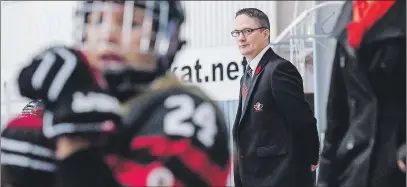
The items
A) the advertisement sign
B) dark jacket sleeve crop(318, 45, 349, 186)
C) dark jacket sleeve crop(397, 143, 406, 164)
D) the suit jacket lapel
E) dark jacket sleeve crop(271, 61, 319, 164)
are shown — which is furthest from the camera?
the advertisement sign

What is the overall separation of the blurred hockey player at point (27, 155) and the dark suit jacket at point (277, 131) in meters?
1.03

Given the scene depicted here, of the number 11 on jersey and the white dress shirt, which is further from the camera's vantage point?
the white dress shirt

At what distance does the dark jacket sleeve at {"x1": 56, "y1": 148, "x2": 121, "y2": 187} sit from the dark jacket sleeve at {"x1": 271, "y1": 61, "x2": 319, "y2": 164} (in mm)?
1079

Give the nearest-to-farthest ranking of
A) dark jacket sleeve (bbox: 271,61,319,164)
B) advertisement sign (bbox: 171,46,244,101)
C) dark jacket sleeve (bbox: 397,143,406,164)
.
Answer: dark jacket sleeve (bbox: 397,143,406,164), dark jacket sleeve (bbox: 271,61,319,164), advertisement sign (bbox: 171,46,244,101)

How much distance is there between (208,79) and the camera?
4.34m

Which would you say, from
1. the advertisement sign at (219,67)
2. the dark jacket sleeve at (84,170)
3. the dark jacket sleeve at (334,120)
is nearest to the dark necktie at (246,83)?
the dark jacket sleeve at (334,120)

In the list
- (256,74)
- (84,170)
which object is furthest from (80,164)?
(256,74)

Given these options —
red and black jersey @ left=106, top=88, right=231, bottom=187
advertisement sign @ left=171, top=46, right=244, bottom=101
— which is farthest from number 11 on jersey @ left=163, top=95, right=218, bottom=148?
advertisement sign @ left=171, top=46, right=244, bottom=101

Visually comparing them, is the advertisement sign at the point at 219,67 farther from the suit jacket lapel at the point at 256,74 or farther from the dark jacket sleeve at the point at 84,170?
the dark jacket sleeve at the point at 84,170

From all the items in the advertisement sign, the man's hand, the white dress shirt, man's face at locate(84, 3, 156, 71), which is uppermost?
man's face at locate(84, 3, 156, 71)

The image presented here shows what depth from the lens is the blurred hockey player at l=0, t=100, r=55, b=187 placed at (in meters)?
1.23

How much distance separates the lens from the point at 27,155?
125 cm

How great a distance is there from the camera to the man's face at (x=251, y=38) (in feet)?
7.75

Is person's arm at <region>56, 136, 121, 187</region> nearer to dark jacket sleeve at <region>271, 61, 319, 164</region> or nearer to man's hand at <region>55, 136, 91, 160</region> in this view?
man's hand at <region>55, 136, 91, 160</region>
